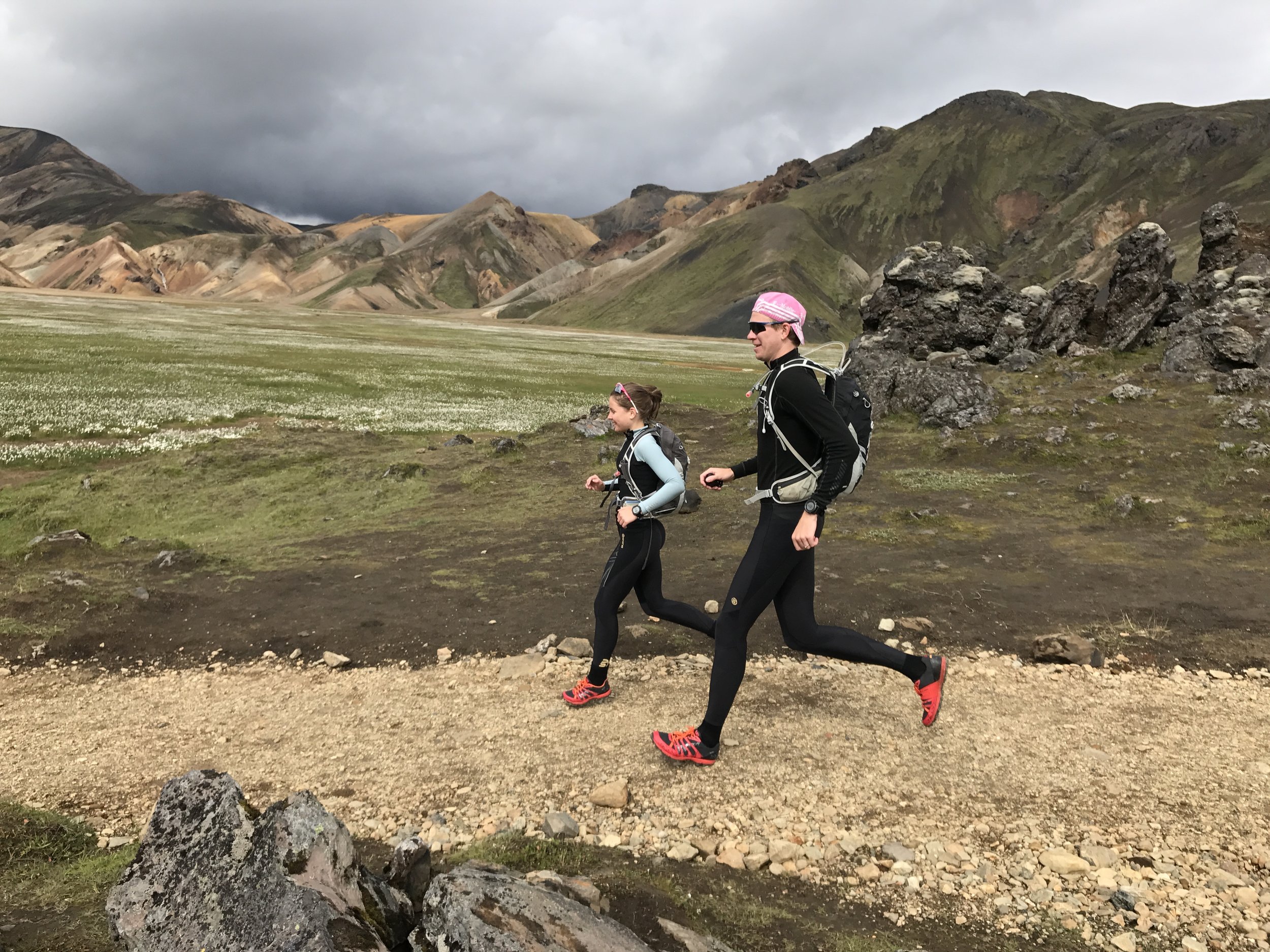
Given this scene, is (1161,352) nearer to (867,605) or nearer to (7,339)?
(867,605)

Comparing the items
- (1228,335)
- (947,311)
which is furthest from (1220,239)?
(1228,335)

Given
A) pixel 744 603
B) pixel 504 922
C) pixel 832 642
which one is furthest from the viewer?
pixel 832 642

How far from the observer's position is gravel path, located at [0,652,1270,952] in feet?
18.1

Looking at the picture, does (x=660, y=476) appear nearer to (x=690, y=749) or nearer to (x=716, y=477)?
(x=716, y=477)

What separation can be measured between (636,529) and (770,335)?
9.02 ft

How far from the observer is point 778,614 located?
693 cm

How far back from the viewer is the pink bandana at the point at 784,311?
6477 mm

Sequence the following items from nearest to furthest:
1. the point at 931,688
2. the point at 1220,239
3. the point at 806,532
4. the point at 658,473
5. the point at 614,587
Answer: the point at 806,532, the point at 931,688, the point at 658,473, the point at 614,587, the point at 1220,239

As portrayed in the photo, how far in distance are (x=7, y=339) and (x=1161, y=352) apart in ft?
259

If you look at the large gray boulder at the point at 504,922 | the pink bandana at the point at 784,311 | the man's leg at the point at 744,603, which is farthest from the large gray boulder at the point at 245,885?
the pink bandana at the point at 784,311

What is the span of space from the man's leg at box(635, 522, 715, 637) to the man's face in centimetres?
258

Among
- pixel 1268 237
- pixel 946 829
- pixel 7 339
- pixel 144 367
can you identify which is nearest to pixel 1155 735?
pixel 946 829

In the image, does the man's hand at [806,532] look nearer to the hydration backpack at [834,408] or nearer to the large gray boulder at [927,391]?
the hydration backpack at [834,408]

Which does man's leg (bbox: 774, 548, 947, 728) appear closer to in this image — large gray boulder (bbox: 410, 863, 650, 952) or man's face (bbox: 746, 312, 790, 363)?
man's face (bbox: 746, 312, 790, 363)
